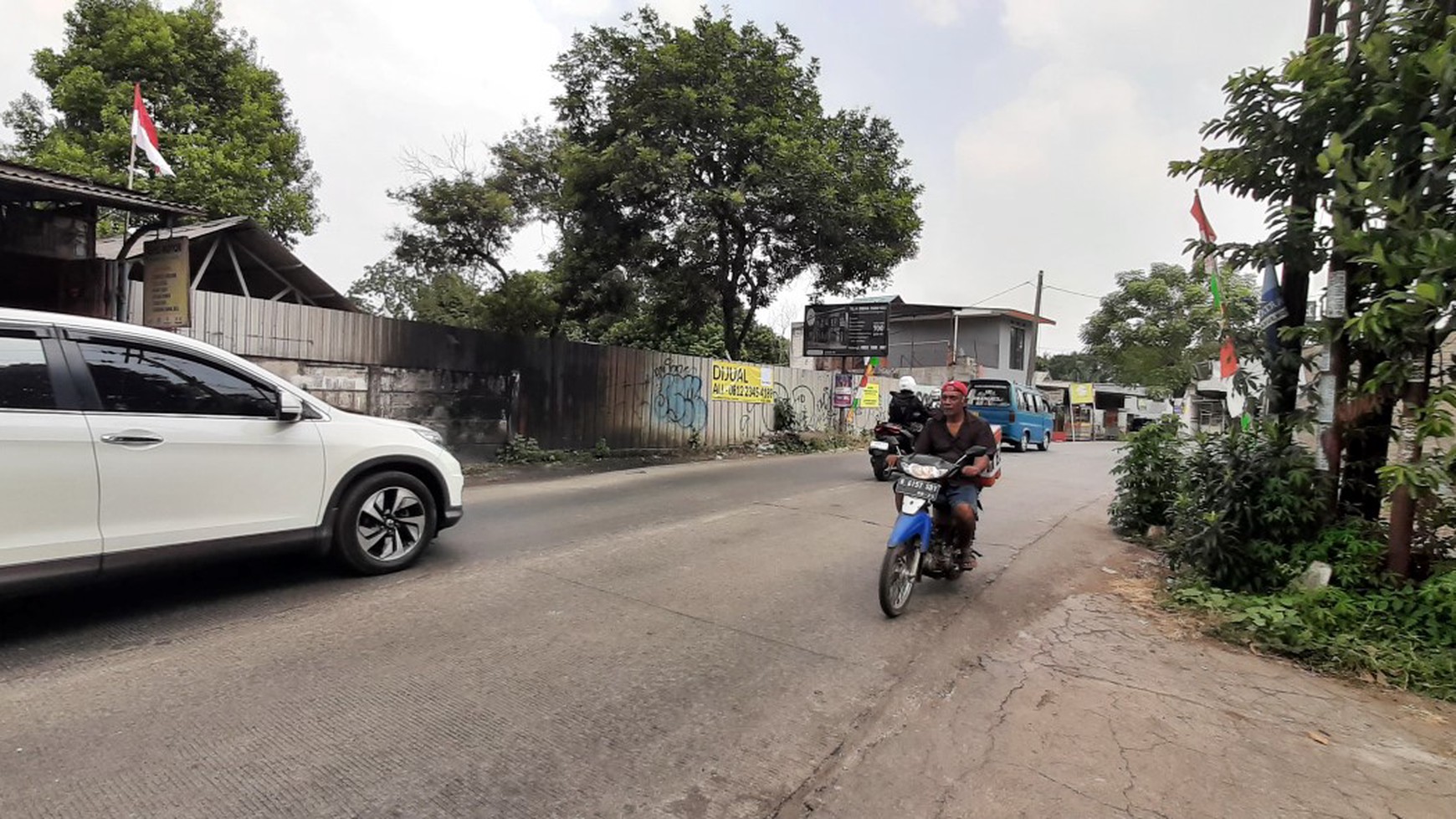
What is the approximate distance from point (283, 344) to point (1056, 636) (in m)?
9.64

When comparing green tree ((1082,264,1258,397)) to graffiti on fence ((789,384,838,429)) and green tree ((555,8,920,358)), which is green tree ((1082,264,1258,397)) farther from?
green tree ((555,8,920,358))

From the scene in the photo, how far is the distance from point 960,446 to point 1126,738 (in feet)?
7.73

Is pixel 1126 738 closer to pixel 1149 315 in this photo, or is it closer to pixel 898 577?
pixel 898 577

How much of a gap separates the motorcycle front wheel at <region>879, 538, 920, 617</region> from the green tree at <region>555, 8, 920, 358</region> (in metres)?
9.67

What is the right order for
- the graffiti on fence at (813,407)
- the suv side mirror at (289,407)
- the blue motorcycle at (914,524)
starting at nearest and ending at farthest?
the suv side mirror at (289,407), the blue motorcycle at (914,524), the graffiti on fence at (813,407)

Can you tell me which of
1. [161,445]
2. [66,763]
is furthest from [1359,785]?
[161,445]

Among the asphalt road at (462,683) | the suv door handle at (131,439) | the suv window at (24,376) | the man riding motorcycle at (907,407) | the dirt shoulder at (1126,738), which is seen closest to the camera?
the asphalt road at (462,683)

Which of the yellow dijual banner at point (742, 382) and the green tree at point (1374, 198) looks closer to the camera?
the green tree at point (1374, 198)

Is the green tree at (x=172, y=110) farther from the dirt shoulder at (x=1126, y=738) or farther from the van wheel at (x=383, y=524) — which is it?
the dirt shoulder at (x=1126, y=738)

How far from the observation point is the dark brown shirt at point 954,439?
16.7 feet

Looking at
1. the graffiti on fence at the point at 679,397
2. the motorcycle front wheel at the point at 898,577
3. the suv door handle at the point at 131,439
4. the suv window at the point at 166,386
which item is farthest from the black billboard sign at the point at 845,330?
the suv door handle at the point at 131,439

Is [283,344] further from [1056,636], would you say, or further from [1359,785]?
[1359,785]

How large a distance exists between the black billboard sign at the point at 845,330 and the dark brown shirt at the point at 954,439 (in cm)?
1466

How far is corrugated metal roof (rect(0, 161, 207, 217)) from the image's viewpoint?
22.9 feet
